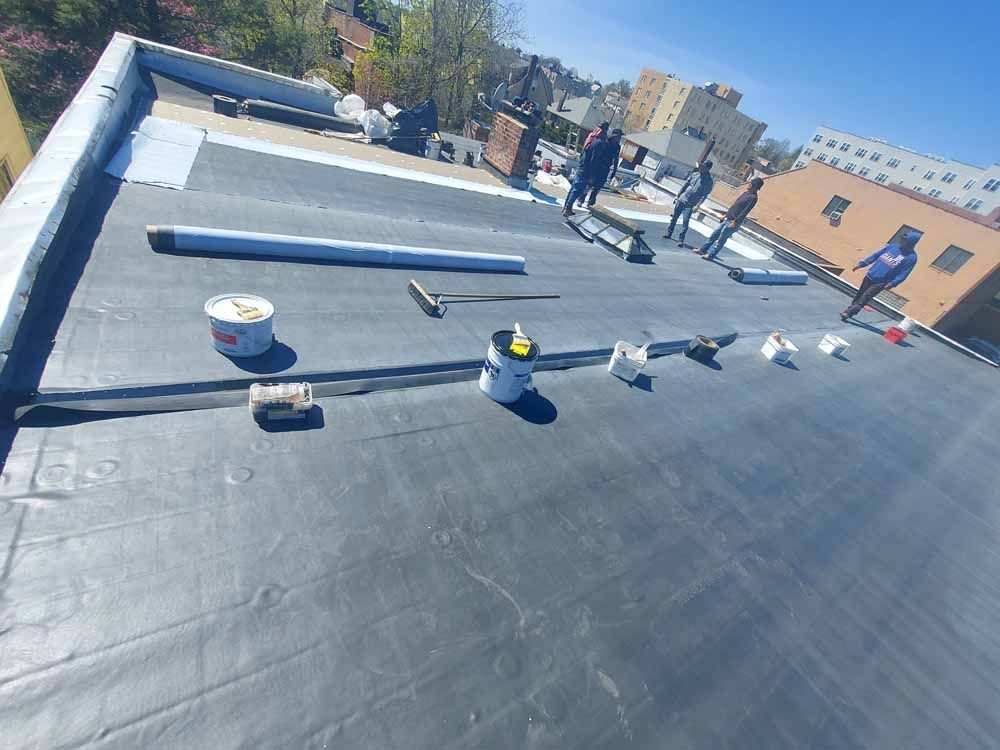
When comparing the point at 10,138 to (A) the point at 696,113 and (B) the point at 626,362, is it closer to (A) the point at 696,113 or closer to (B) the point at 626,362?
(B) the point at 626,362

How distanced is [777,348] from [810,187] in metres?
27.2

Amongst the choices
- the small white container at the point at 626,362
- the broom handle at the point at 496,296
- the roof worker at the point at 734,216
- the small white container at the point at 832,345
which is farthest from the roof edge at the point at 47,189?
the roof worker at the point at 734,216

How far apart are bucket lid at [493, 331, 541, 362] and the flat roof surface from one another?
433 mm

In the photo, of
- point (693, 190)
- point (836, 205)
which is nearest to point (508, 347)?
point (693, 190)

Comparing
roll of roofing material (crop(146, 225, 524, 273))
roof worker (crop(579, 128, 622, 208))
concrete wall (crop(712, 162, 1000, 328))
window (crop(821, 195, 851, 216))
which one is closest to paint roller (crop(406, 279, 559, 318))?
roll of roofing material (crop(146, 225, 524, 273))

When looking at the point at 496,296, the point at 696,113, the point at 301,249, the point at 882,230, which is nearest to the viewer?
the point at 301,249

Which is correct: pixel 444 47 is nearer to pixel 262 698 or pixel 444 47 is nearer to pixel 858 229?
pixel 858 229

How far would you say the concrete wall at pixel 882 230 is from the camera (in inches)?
809

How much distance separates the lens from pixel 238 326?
255 centimetres

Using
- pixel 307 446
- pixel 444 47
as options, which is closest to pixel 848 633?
pixel 307 446

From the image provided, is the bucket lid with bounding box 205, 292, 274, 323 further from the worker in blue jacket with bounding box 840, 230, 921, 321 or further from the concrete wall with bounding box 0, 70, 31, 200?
the concrete wall with bounding box 0, 70, 31, 200

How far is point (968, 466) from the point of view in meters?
5.07

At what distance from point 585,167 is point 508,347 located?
23.9 feet

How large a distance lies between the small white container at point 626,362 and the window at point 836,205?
94.4 feet
